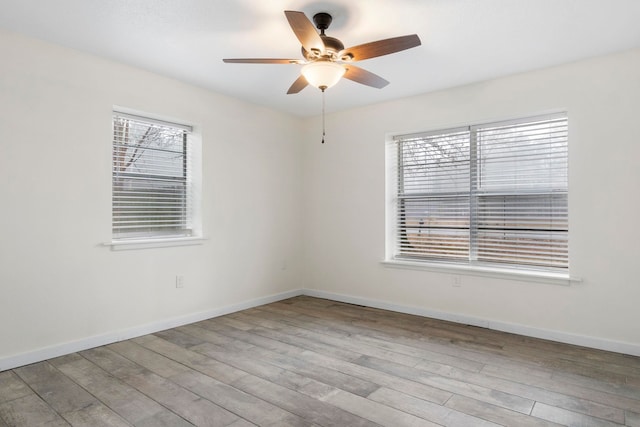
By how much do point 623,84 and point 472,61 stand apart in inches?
46.9

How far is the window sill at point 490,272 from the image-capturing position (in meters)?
3.39

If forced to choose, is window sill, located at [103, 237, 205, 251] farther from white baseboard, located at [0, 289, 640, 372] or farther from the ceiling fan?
the ceiling fan

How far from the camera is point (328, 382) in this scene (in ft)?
8.50

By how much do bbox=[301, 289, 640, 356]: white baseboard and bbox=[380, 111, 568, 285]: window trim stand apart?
446 mm

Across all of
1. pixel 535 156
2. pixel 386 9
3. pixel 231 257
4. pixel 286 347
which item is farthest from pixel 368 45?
pixel 231 257

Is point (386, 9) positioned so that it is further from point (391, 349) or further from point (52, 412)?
point (52, 412)

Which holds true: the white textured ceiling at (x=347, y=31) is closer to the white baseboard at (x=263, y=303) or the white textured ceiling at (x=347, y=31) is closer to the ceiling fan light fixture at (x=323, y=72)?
the ceiling fan light fixture at (x=323, y=72)

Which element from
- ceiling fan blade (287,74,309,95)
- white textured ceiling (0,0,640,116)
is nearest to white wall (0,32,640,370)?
white textured ceiling (0,0,640,116)

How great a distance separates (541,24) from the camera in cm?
266

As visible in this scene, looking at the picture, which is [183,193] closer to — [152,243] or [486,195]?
[152,243]

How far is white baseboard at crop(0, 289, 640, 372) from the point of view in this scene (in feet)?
9.64

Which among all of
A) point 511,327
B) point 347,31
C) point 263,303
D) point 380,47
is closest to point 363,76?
point 347,31

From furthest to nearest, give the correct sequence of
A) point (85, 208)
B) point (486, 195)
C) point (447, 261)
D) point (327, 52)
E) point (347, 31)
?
point (447, 261) → point (486, 195) → point (85, 208) → point (347, 31) → point (327, 52)

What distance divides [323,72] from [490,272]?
253cm
